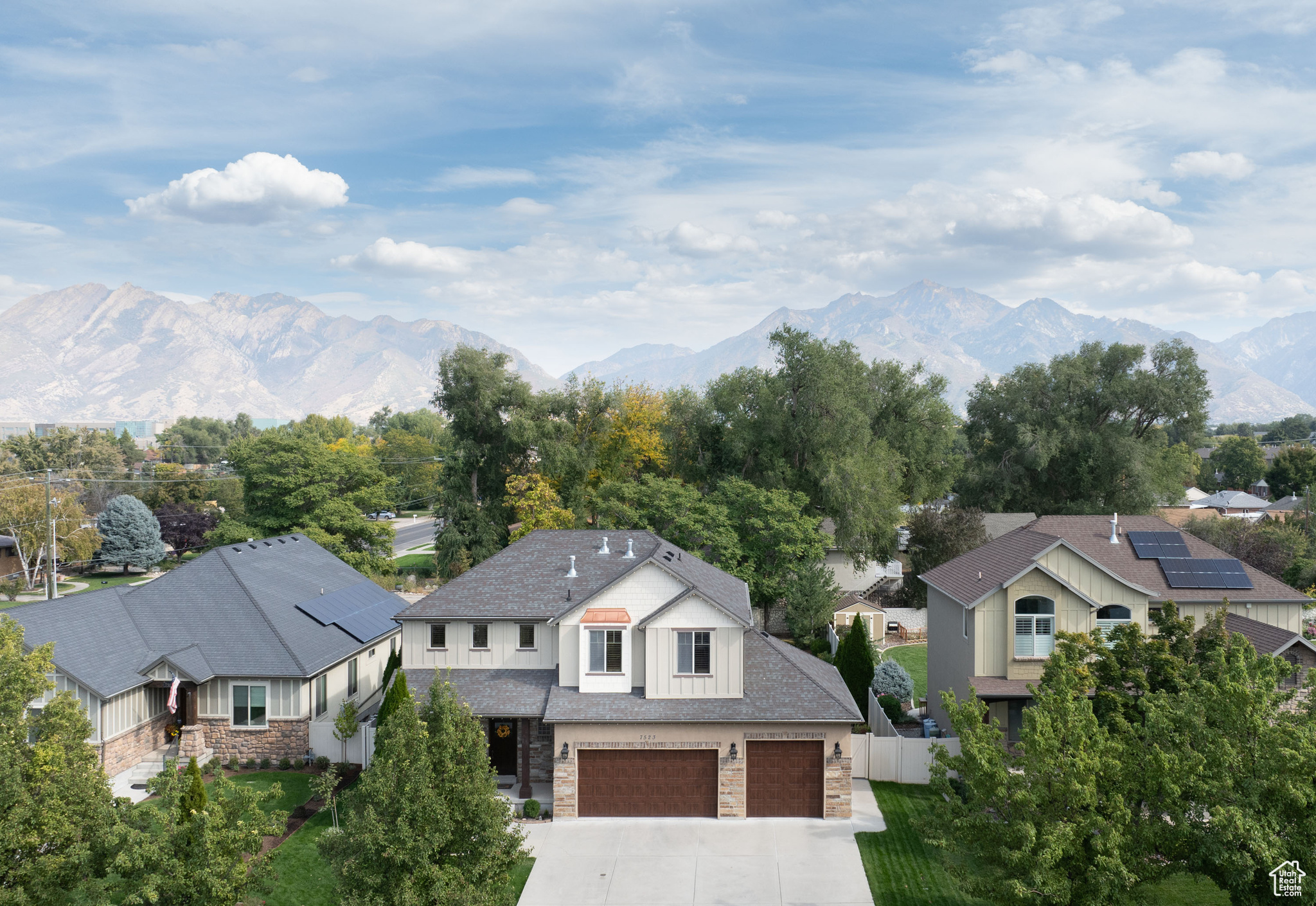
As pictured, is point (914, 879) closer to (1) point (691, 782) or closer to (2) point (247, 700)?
(1) point (691, 782)

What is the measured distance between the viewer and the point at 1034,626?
2712 centimetres

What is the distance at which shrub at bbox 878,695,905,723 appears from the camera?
3108 cm

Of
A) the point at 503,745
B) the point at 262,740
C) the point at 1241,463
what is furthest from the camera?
the point at 1241,463

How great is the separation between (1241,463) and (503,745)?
135054 mm

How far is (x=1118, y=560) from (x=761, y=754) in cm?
1677

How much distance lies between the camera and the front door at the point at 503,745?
83.0 feet

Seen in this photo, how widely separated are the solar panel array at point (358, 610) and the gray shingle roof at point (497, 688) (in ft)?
17.4

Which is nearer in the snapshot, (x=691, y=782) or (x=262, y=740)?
(x=691, y=782)

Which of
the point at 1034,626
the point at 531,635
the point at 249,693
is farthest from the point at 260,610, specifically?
the point at 1034,626

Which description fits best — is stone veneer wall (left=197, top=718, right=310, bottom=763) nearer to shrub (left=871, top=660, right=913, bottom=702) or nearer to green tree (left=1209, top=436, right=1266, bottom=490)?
shrub (left=871, top=660, right=913, bottom=702)

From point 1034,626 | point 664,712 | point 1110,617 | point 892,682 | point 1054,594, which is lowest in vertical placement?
point 892,682

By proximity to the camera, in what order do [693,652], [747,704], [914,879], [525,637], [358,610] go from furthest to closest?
[358,610]
[525,637]
[693,652]
[747,704]
[914,879]

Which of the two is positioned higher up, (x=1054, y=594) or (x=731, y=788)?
(x=1054, y=594)

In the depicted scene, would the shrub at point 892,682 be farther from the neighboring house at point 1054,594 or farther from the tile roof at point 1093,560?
the tile roof at point 1093,560
